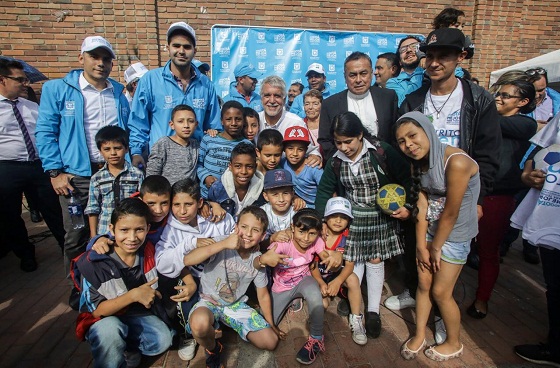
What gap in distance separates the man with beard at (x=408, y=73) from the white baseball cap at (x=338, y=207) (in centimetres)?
156

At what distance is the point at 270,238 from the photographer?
2.51 meters

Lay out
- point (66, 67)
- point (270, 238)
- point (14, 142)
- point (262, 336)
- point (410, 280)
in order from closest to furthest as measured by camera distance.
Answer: point (262, 336) < point (270, 238) < point (410, 280) < point (14, 142) < point (66, 67)

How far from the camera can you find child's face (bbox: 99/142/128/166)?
8.42ft

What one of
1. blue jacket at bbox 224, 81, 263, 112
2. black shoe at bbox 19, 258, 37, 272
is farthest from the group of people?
blue jacket at bbox 224, 81, 263, 112

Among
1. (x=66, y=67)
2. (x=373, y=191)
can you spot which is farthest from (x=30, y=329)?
(x=66, y=67)

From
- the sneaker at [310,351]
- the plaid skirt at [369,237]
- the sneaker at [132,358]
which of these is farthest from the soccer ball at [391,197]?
the sneaker at [132,358]

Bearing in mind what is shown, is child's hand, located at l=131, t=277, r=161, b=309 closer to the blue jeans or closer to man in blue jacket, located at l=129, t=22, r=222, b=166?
the blue jeans

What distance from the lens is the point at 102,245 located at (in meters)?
2.00

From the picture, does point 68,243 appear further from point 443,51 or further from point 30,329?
point 443,51

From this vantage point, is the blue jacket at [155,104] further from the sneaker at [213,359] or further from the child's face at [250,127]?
the sneaker at [213,359]

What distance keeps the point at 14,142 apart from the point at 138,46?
303 centimetres

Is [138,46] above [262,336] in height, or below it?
above

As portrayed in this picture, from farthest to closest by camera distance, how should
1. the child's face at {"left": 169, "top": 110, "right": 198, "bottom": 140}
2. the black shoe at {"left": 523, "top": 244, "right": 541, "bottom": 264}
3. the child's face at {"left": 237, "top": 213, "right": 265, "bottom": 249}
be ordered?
the black shoe at {"left": 523, "top": 244, "right": 541, "bottom": 264}, the child's face at {"left": 169, "top": 110, "right": 198, "bottom": 140}, the child's face at {"left": 237, "top": 213, "right": 265, "bottom": 249}

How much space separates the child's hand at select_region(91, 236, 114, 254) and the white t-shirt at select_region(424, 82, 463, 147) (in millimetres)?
2511
